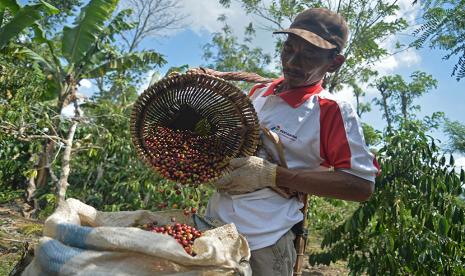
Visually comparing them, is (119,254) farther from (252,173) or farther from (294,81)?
(294,81)

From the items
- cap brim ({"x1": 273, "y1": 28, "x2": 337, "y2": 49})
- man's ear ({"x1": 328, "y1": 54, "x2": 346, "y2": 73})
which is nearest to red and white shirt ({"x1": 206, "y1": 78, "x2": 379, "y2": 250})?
man's ear ({"x1": 328, "y1": 54, "x2": 346, "y2": 73})

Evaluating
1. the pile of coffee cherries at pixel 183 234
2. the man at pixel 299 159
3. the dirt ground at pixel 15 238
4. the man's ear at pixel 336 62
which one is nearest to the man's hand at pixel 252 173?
the man at pixel 299 159

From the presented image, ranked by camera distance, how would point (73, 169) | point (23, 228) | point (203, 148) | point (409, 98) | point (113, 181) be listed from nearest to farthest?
point (203, 148), point (23, 228), point (113, 181), point (73, 169), point (409, 98)

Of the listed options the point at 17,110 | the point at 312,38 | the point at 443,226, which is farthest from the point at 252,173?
the point at 17,110

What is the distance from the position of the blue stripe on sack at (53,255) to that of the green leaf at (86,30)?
21.1 feet

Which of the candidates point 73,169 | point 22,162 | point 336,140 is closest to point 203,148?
point 336,140

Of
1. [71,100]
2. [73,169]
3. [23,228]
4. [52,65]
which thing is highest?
[52,65]

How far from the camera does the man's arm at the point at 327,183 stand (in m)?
1.71

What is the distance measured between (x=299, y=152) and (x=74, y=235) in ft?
3.06

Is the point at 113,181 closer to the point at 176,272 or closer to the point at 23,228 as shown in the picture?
the point at 23,228

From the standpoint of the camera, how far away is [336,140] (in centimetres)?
176

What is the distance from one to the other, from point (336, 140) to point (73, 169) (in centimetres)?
787

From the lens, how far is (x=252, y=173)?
1747 mm

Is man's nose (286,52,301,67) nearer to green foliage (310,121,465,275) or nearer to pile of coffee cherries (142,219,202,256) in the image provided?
pile of coffee cherries (142,219,202,256)
